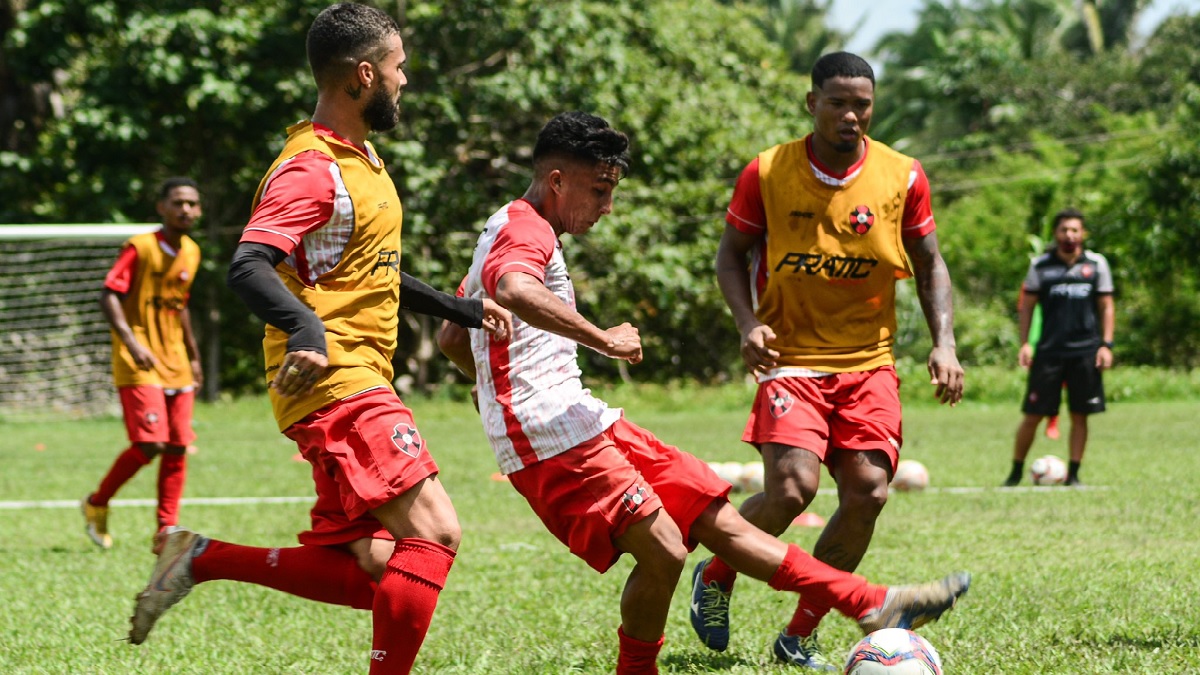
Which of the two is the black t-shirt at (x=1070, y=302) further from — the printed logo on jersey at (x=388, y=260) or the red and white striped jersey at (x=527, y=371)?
the printed logo on jersey at (x=388, y=260)

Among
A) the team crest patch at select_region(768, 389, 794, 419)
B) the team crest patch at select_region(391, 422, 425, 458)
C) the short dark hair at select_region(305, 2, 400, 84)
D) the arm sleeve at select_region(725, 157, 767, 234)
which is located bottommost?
the team crest patch at select_region(768, 389, 794, 419)

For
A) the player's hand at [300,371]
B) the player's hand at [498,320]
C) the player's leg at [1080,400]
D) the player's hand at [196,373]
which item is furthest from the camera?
the player's leg at [1080,400]

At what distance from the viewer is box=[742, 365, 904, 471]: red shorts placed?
16.6 feet

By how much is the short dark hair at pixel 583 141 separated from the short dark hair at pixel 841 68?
49.5 inches

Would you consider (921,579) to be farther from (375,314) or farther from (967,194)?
(967,194)

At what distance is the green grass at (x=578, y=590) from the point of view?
5086 mm

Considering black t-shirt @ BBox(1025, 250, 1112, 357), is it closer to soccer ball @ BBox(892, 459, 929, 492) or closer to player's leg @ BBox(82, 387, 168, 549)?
soccer ball @ BBox(892, 459, 929, 492)

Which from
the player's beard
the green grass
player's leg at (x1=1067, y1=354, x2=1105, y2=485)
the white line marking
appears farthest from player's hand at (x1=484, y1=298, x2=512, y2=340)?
player's leg at (x1=1067, y1=354, x2=1105, y2=485)

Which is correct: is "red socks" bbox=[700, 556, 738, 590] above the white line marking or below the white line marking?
above

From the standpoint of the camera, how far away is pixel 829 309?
5262 mm

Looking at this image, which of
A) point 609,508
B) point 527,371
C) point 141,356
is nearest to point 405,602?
point 609,508

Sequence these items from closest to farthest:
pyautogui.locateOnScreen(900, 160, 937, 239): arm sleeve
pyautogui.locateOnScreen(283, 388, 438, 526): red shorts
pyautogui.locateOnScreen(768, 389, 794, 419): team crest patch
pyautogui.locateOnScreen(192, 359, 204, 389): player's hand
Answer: pyautogui.locateOnScreen(283, 388, 438, 526): red shorts, pyautogui.locateOnScreen(768, 389, 794, 419): team crest patch, pyautogui.locateOnScreen(900, 160, 937, 239): arm sleeve, pyautogui.locateOnScreen(192, 359, 204, 389): player's hand

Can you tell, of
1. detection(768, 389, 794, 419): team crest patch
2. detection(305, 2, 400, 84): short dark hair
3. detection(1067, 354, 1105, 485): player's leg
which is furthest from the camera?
detection(1067, 354, 1105, 485): player's leg

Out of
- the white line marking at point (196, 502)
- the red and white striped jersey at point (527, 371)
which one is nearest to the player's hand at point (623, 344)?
the red and white striped jersey at point (527, 371)
